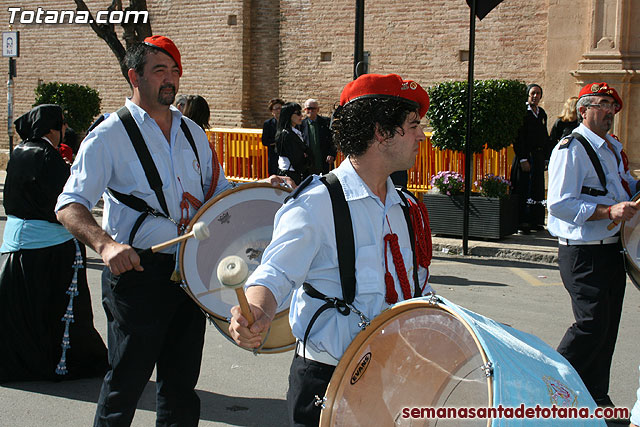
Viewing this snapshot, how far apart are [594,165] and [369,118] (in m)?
2.62

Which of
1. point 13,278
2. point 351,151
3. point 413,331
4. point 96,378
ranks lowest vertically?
point 96,378

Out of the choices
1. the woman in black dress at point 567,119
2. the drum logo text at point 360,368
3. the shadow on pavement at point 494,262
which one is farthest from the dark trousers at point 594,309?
the shadow on pavement at point 494,262

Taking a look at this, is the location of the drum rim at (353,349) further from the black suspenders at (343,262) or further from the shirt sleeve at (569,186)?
the shirt sleeve at (569,186)

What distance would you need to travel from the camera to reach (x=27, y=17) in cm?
2341

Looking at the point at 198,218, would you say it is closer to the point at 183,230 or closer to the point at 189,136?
the point at 183,230

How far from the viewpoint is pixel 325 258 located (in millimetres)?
2855

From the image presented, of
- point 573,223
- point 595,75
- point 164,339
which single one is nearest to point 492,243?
point 595,75

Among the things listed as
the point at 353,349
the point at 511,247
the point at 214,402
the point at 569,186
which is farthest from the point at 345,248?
the point at 511,247

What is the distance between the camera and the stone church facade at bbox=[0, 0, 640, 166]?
562 inches

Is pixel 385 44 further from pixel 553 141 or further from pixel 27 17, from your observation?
pixel 27 17

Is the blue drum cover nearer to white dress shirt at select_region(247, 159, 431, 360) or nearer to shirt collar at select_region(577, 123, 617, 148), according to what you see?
white dress shirt at select_region(247, 159, 431, 360)

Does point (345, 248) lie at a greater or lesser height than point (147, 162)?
lesser

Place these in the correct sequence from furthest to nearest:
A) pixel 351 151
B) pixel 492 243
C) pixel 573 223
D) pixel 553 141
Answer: pixel 553 141 < pixel 492 243 < pixel 573 223 < pixel 351 151

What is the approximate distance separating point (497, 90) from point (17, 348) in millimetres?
7807
